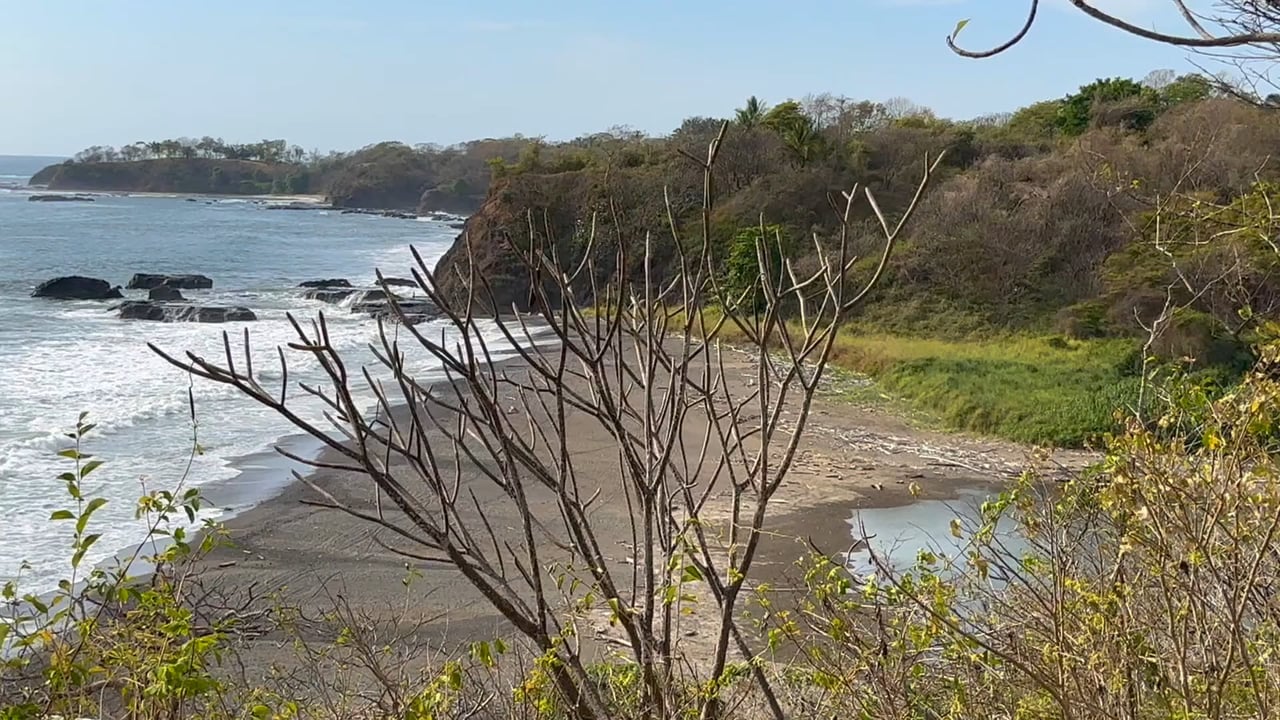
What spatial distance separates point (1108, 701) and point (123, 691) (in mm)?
2187

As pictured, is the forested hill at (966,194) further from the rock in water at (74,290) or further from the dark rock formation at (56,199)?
the dark rock formation at (56,199)

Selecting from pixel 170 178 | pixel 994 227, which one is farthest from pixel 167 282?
pixel 170 178

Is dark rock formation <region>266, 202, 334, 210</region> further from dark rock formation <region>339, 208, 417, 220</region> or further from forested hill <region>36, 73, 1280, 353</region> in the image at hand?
forested hill <region>36, 73, 1280, 353</region>

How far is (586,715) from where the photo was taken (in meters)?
2.38

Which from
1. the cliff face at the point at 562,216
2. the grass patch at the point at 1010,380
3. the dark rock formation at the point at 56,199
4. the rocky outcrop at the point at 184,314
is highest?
the cliff face at the point at 562,216

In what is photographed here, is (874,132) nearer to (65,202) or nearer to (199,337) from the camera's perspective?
(199,337)

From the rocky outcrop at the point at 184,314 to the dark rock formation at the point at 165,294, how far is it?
3222 millimetres

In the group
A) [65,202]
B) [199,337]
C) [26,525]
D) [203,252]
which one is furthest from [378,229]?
[26,525]

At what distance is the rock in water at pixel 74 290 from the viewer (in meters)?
33.6

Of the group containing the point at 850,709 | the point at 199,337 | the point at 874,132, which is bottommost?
the point at 199,337

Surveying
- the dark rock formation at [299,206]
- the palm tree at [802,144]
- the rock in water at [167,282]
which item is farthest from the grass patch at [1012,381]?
the dark rock formation at [299,206]

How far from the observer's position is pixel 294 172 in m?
122

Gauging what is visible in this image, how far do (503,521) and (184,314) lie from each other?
70.6 ft

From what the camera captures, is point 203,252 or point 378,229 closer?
point 203,252
